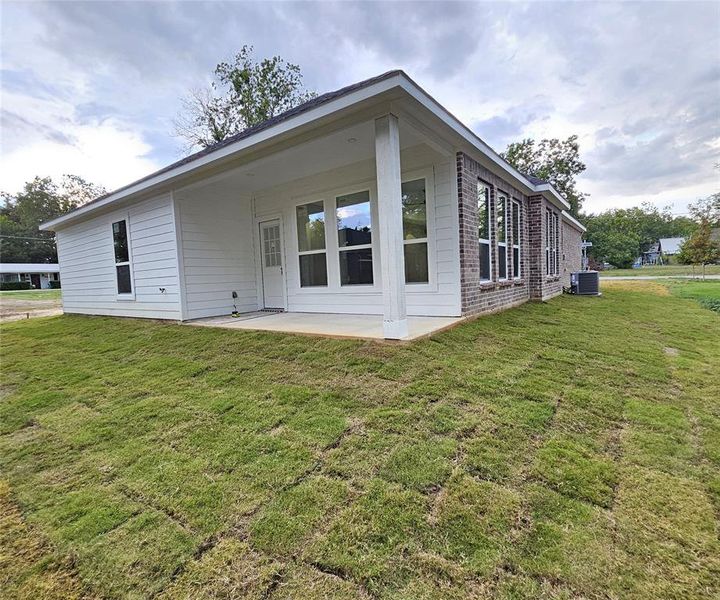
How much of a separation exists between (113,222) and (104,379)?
18.1 ft

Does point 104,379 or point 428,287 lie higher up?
point 428,287

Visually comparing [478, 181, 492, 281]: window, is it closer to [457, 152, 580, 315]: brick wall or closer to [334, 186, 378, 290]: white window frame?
[457, 152, 580, 315]: brick wall

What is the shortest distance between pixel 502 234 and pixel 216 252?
5927 millimetres

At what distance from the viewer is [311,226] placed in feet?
23.5

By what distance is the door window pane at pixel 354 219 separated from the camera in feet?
21.0

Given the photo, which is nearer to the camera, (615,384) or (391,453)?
(391,453)

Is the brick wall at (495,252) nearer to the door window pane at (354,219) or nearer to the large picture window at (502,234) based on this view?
the large picture window at (502,234)

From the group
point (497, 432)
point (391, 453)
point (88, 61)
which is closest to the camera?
point (391, 453)

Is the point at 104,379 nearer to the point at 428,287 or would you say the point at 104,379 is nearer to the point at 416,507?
the point at 416,507

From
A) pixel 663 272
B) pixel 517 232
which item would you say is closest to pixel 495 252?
pixel 517 232

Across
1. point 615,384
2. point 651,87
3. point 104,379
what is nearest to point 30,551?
point 104,379

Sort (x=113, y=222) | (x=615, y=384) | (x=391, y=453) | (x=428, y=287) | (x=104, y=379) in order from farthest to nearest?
(x=113, y=222)
(x=428, y=287)
(x=104, y=379)
(x=615, y=384)
(x=391, y=453)

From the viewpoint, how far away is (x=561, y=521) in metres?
1.67

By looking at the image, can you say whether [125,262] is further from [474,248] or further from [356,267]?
[474,248]
